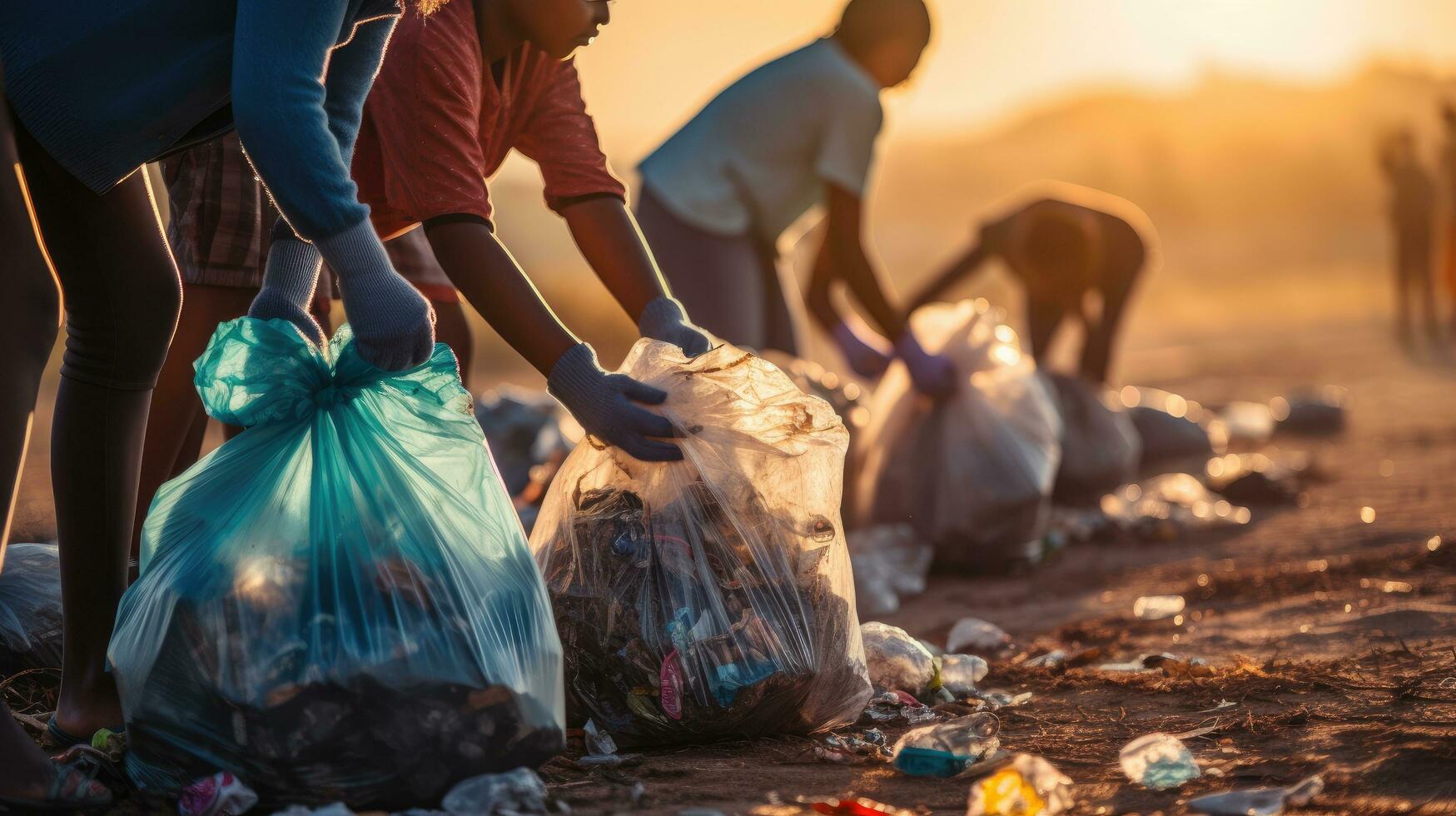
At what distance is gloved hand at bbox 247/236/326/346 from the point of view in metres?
1.83

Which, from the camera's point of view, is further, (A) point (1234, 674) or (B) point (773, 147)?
(B) point (773, 147)

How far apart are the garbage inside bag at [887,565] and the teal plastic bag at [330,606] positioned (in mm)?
1677

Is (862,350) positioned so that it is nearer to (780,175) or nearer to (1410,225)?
(780,175)

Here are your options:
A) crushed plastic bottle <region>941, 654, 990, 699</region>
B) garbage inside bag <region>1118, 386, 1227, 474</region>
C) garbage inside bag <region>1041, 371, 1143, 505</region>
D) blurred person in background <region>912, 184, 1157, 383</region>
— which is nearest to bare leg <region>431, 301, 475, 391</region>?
crushed plastic bottle <region>941, 654, 990, 699</region>

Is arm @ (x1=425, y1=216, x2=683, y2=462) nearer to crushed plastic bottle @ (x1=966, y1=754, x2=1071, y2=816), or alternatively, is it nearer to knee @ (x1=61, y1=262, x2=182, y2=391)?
knee @ (x1=61, y1=262, x2=182, y2=391)

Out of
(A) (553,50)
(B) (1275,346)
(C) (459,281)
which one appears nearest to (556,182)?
(A) (553,50)

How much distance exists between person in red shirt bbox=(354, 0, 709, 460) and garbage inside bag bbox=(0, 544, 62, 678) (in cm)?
84

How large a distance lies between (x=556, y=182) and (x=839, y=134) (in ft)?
4.46

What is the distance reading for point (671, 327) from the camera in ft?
7.16

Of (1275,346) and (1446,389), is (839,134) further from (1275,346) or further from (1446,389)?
(1275,346)

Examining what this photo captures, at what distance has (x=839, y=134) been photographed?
3.50 meters

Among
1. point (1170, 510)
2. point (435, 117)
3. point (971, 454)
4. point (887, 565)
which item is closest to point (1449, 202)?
point (1170, 510)

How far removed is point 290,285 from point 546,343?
37 centimetres

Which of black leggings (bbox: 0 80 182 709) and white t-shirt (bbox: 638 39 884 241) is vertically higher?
white t-shirt (bbox: 638 39 884 241)
